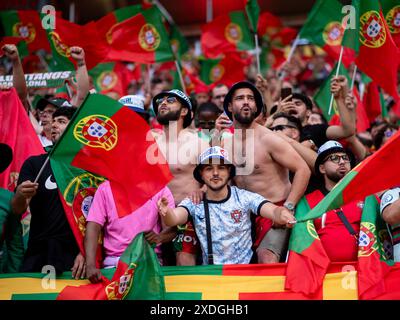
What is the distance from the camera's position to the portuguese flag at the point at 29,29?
9.16 metres

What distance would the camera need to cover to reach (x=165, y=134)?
6.51 m

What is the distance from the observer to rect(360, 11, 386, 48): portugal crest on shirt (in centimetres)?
720

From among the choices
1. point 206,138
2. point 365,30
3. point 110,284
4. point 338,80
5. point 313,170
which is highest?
point 365,30

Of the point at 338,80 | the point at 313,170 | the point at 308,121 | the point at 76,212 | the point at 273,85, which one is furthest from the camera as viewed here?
the point at 273,85

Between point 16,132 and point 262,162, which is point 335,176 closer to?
point 262,162

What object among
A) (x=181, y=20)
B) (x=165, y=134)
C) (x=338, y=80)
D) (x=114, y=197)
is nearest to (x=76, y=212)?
(x=114, y=197)

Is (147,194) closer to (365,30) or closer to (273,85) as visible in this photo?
(365,30)

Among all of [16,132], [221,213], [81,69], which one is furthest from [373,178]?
[16,132]

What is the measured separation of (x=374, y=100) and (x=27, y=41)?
17.0ft

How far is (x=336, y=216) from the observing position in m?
5.59

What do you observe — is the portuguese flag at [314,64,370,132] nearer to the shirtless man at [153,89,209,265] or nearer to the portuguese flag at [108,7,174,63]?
the portuguese flag at [108,7,174,63]

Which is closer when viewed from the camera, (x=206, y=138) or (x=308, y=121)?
(x=206, y=138)

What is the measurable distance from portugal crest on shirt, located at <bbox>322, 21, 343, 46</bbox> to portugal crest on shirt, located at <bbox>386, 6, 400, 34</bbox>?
124 cm

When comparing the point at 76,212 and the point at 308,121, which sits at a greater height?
the point at 308,121
